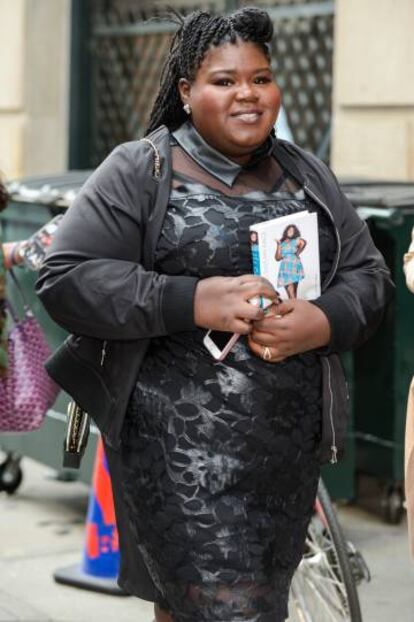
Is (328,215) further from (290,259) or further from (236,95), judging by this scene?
(236,95)

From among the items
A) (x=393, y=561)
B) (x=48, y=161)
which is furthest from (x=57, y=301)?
(x=48, y=161)

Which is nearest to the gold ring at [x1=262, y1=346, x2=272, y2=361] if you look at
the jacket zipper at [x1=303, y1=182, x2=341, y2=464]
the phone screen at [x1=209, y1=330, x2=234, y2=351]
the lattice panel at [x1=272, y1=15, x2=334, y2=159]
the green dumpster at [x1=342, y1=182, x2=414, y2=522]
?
the phone screen at [x1=209, y1=330, x2=234, y2=351]

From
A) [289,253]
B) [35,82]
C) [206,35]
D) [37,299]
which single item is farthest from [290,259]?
[35,82]

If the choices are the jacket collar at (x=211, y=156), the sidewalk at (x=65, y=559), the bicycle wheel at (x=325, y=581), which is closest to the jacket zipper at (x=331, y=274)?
the jacket collar at (x=211, y=156)

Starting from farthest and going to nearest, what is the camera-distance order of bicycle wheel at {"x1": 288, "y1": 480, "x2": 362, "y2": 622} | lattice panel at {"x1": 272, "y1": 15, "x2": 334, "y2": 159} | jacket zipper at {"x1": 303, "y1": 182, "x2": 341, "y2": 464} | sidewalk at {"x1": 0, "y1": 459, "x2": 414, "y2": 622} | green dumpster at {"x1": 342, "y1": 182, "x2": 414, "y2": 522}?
1. lattice panel at {"x1": 272, "y1": 15, "x2": 334, "y2": 159}
2. green dumpster at {"x1": 342, "y1": 182, "x2": 414, "y2": 522}
3. sidewalk at {"x1": 0, "y1": 459, "x2": 414, "y2": 622}
4. bicycle wheel at {"x1": 288, "y1": 480, "x2": 362, "y2": 622}
5. jacket zipper at {"x1": 303, "y1": 182, "x2": 341, "y2": 464}

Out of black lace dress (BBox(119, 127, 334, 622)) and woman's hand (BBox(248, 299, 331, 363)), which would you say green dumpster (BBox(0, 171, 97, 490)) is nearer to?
black lace dress (BBox(119, 127, 334, 622))

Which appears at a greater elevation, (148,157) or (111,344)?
(148,157)

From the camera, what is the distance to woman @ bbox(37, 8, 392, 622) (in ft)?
11.5

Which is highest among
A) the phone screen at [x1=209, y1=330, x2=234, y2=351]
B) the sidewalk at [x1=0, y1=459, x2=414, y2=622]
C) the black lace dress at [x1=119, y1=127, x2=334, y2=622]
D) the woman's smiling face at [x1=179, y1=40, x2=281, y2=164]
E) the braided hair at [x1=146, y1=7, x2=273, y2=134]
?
the braided hair at [x1=146, y1=7, x2=273, y2=134]

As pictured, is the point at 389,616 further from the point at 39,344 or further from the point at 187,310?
the point at 187,310

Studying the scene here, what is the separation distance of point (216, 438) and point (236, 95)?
82 cm

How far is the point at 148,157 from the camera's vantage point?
3623mm

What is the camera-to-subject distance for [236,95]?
354 centimetres

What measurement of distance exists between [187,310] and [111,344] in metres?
0.29
